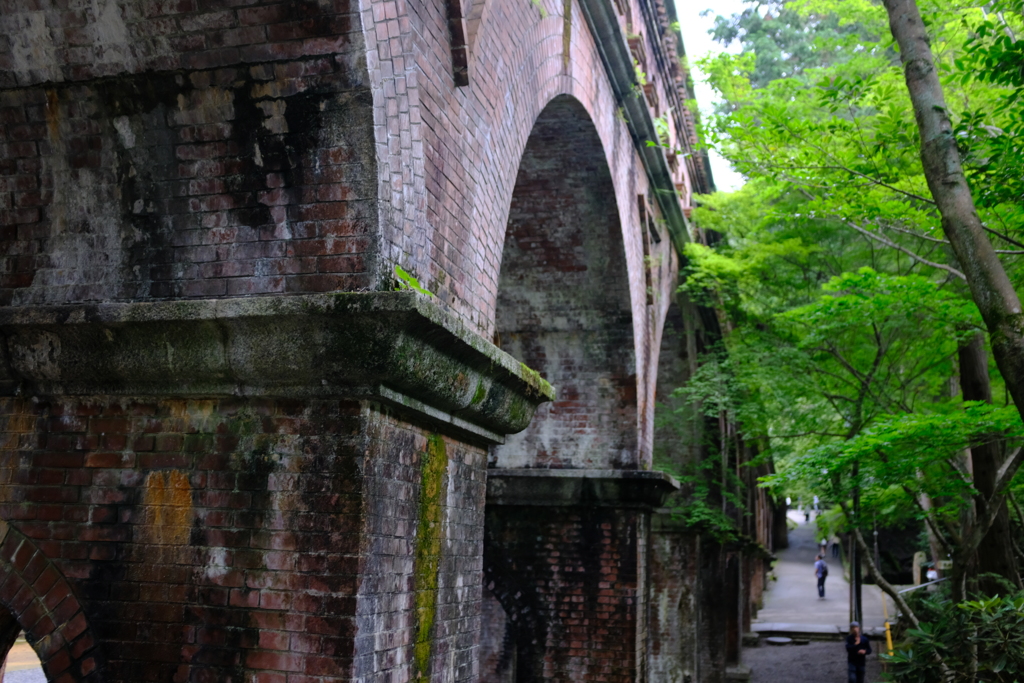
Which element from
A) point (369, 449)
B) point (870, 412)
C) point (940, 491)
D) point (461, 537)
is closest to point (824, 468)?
point (940, 491)

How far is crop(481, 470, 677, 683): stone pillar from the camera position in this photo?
8750 mm

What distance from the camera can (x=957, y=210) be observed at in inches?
214

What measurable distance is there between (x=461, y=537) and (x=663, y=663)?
423 inches

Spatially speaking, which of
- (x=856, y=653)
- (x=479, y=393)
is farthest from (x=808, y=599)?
(x=479, y=393)

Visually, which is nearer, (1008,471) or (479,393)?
(479,393)

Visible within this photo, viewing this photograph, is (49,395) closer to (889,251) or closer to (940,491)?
(940,491)

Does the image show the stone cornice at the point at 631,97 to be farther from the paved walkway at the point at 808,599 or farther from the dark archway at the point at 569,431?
the paved walkway at the point at 808,599

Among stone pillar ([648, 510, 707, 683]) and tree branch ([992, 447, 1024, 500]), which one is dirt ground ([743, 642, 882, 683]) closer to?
stone pillar ([648, 510, 707, 683])

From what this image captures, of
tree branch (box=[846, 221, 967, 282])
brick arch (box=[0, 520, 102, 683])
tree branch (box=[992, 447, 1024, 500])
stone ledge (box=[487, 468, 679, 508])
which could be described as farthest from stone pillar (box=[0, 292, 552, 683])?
tree branch (box=[992, 447, 1024, 500])

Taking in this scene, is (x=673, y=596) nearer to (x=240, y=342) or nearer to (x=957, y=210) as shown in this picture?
(x=957, y=210)

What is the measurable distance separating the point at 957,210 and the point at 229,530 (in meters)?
4.35

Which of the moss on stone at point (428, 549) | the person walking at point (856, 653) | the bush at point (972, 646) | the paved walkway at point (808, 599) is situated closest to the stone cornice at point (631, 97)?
the moss on stone at point (428, 549)

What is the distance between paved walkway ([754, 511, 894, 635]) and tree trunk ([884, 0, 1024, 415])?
2152 centimetres

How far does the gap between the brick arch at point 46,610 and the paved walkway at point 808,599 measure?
24.2 meters
